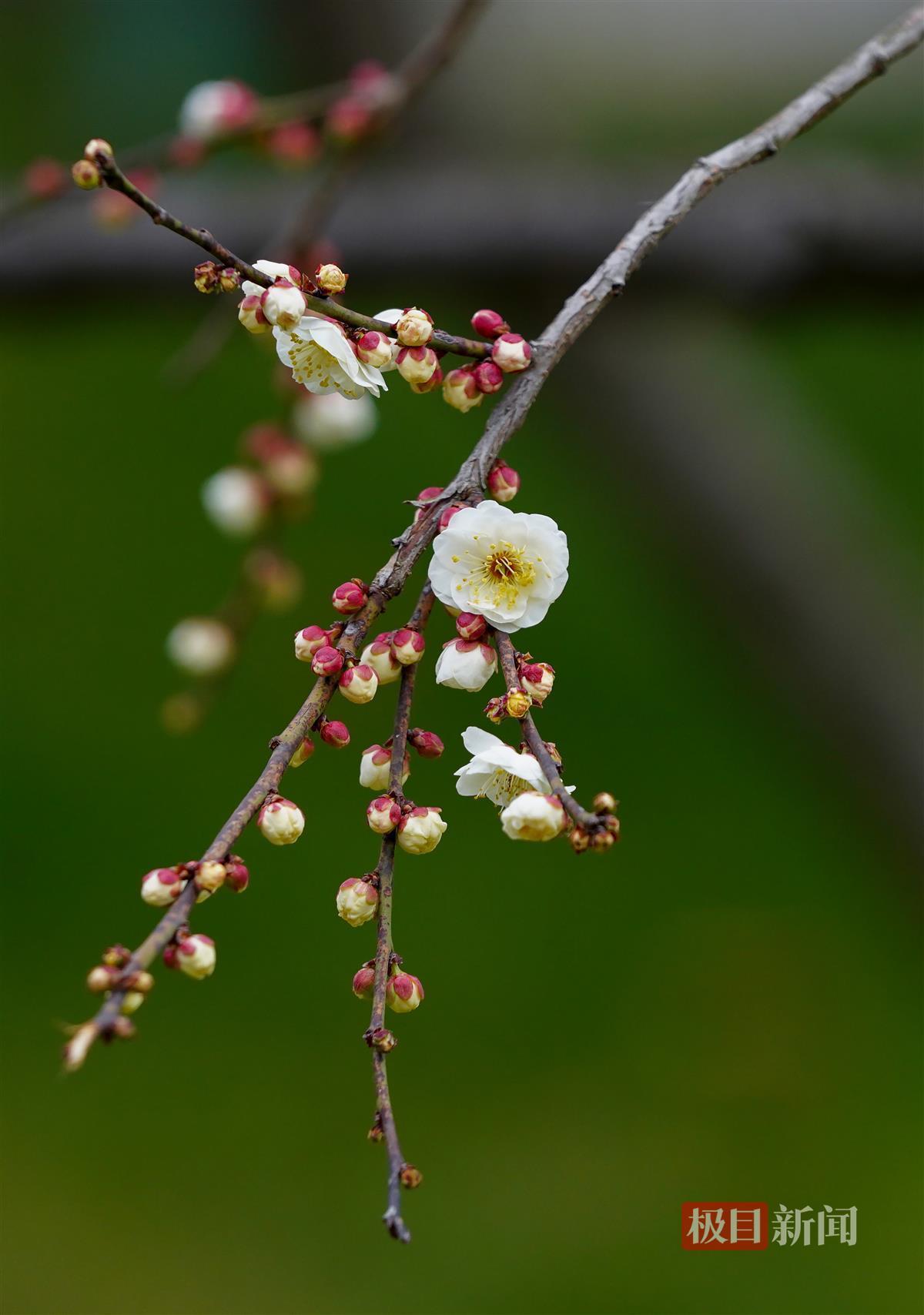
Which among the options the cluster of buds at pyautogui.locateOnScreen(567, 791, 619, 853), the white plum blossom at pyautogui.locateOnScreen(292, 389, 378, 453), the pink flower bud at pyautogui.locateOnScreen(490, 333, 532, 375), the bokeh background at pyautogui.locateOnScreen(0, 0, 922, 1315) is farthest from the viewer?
the bokeh background at pyautogui.locateOnScreen(0, 0, 922, 1315)

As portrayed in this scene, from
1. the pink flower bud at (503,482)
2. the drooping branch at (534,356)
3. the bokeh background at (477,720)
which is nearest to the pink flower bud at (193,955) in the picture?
the drooping branch at (534,356)

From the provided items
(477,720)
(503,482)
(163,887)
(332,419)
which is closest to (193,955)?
(163,887)

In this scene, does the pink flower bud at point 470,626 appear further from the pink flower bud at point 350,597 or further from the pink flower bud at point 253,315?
the pink flower bud at point 253,315

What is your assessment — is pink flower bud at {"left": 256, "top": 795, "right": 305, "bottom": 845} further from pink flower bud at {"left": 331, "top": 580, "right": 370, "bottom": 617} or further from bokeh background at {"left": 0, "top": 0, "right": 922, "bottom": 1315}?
bokeh background at {"left": 0, "top": 0, "right": 922, "bottom": 1315}

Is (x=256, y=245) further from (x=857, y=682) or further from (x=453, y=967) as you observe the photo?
(x=453, y=967)

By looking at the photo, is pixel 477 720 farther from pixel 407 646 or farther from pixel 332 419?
pixel 407 646

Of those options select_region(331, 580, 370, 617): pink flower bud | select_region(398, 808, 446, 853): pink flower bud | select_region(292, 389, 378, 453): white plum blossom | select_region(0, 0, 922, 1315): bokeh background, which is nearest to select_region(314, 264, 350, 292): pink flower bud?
select_region(331, 580, 370, 617): pink flower bud
